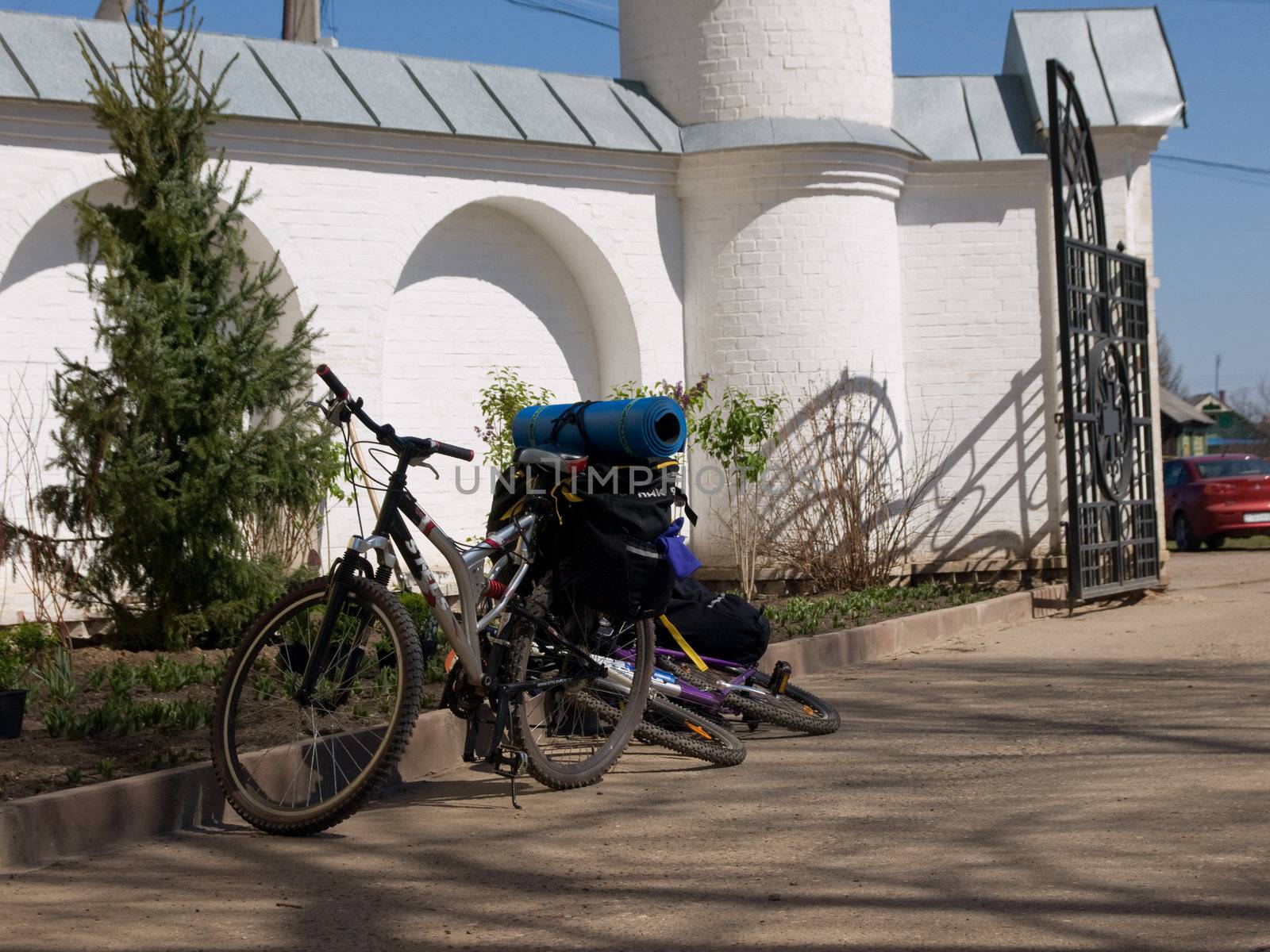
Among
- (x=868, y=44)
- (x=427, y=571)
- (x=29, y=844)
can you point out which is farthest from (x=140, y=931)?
(x=868, y=44)

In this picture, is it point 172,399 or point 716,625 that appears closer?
point 716,625

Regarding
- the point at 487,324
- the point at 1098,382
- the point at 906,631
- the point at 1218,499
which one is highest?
the point at 487,324

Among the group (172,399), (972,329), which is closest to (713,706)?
(172,399)

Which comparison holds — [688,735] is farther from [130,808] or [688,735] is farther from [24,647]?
[24,647]

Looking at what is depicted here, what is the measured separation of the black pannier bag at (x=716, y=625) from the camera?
6.48m

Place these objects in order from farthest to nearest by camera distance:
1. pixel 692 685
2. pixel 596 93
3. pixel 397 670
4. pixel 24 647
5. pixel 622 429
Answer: pixel 596 93 → pixel 24 647 → pixel 692 685 → pixel 622 429 → pixel 397 670

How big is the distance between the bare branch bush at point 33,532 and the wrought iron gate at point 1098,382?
23.6 feet

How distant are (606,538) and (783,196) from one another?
8.08 meters

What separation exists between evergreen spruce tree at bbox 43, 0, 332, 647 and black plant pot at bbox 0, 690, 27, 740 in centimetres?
243

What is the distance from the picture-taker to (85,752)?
5.45 m

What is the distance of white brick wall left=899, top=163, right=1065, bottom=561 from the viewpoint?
1356 cm

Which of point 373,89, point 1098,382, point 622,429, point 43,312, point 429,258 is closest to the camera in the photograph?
point 622,429

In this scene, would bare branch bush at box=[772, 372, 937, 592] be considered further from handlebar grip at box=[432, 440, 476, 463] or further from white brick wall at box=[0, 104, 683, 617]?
handlebar grip at box=[432, 440, 476, 463]

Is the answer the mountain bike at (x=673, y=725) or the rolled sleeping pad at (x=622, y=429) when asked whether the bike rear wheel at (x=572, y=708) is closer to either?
the mountain bike at (x=673, y=725)
